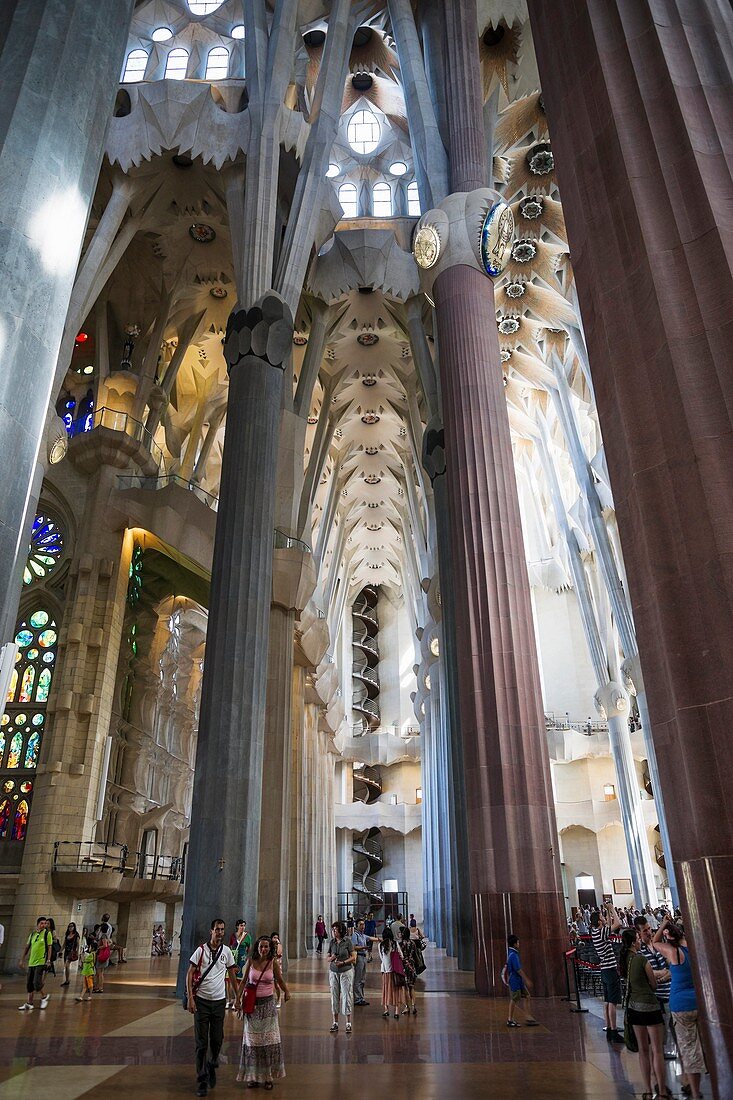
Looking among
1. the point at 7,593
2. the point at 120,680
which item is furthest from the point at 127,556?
the point at 7,593

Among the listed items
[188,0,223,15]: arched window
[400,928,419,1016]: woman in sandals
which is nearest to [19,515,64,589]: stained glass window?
[400,928,419,1016]: woman in sandals

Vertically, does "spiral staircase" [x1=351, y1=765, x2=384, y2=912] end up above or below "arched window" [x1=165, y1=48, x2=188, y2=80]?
below

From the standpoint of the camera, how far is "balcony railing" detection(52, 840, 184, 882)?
16500mm


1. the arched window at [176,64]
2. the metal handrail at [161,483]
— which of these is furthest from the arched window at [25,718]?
the arched window at [176,64]

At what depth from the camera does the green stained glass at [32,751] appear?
714 inches

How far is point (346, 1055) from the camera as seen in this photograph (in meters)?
6.11

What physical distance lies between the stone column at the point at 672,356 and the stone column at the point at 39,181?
380 centimetres

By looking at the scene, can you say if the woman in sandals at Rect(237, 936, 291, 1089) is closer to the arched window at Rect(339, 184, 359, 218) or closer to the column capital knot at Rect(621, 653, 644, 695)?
the column capital knot at Rect(621, 653, 644, 695)

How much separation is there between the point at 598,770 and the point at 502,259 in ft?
81.7

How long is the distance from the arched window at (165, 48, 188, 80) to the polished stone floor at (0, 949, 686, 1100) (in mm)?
23324

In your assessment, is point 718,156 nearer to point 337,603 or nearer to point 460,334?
point 460,334

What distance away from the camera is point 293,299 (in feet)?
53.7

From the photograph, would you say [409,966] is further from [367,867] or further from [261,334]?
[367,867]

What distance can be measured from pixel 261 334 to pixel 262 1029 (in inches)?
499
